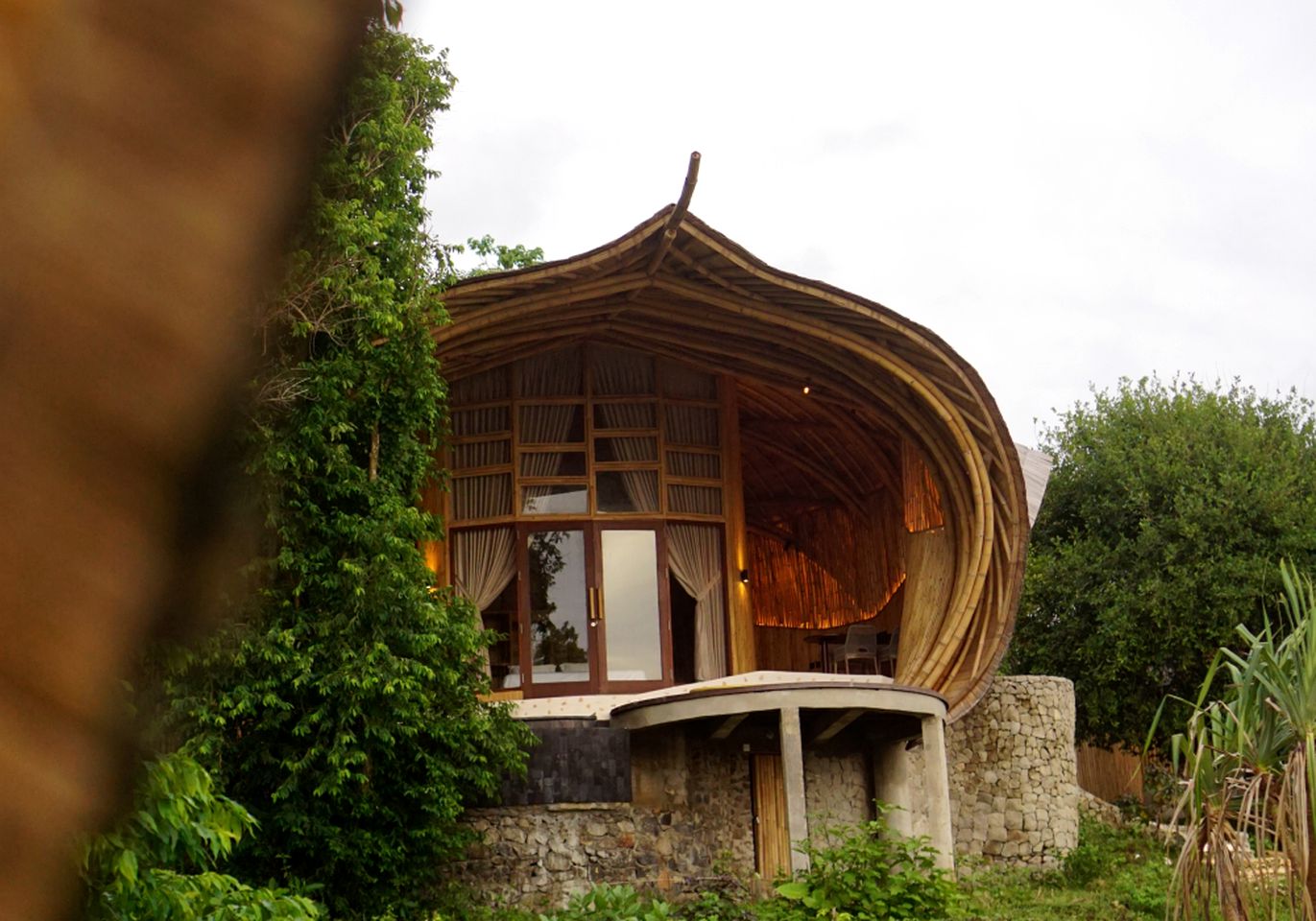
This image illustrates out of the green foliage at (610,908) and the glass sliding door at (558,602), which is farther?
the glass sliding door at (558,602)

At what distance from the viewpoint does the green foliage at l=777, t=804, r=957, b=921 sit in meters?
10.7

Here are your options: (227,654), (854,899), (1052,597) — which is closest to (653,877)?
(854,899)

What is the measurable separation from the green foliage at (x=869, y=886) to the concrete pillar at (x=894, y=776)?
8.10 feet

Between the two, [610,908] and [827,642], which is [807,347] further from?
[610,908]

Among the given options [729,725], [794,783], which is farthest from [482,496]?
[794,783]

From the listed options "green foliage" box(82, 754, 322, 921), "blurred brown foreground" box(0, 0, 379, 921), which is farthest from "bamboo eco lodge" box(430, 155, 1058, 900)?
"blurred brown foreground" box(0, 0, 379, 921)

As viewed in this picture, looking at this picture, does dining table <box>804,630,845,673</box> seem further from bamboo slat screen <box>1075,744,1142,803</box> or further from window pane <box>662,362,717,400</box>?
bamboo slat screen <box>1075,744,1142,803</box>

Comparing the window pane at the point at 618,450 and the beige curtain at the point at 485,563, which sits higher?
the window pane at the point at 618,450

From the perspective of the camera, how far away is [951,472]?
15.3 metres

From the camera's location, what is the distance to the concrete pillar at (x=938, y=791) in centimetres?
1243

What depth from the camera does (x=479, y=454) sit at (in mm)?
15172

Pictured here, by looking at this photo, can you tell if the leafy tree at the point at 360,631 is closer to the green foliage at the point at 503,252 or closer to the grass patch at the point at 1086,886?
the grass patch at the point at 1086,886

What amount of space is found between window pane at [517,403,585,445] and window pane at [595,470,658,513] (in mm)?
498

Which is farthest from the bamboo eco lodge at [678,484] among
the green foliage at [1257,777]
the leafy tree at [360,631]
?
the green foliage at [1257,777]
